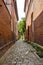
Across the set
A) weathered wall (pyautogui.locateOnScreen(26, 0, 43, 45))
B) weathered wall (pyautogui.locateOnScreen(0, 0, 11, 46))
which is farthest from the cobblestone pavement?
weathered wall (pyautogui.locateOnScreen(26, 0, 43, 45))

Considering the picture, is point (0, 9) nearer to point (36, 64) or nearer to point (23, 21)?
point (36, 64)

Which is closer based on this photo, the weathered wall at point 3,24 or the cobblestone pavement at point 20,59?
the cobblestone pavement at point 20,59

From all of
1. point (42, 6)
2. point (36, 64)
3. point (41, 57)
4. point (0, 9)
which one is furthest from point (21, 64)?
point (42, 6)

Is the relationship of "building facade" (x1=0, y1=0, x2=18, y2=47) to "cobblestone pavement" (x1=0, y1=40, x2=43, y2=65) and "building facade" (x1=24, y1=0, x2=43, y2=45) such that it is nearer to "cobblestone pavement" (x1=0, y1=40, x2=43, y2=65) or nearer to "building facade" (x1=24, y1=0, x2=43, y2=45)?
"cobblestone pavement" (x1=0, y1=40, x2=43, y2=65)

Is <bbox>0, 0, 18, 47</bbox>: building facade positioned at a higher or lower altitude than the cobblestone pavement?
higher

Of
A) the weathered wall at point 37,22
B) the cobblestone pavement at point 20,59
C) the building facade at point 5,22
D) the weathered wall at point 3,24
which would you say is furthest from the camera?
the weathered wall at point 37,22

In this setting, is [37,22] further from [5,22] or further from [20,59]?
[20,59]

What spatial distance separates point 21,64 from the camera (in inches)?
219

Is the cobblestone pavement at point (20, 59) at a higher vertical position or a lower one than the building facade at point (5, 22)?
lower

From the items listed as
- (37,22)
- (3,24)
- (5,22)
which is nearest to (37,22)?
(37,22)

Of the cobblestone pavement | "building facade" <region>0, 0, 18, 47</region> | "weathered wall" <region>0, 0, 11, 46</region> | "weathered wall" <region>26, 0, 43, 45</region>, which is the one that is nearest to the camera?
the cobblestone pavement

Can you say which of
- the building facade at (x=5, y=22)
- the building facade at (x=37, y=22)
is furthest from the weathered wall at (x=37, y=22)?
the building facade at (x=5, y=22)

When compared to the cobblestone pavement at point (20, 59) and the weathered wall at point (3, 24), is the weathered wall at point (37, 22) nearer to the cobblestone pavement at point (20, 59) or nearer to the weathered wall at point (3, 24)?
the cobblestone pavement at point (20, 59)

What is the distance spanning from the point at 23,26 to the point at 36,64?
3285 cm
